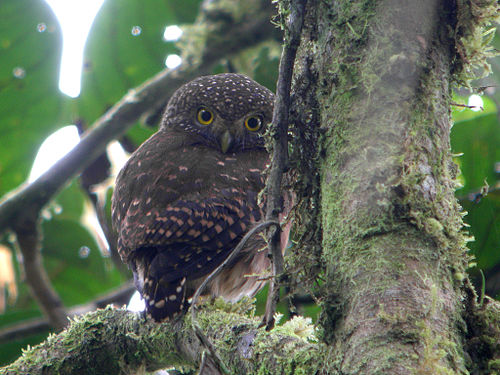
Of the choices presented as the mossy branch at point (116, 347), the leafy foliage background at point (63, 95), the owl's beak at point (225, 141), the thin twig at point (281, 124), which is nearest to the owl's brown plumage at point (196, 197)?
the owl's beak at point (225, 141)

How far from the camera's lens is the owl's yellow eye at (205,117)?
144 inches

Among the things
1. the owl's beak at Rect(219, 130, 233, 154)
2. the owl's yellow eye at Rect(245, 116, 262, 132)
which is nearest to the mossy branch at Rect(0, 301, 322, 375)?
the owl's beak at Rect(219, 130, 233, 154)

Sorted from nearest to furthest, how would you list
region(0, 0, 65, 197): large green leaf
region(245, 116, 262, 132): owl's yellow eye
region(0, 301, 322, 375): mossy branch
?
1. region(0, 301, 322, 375): mossy branch
2. region(245, 116, 262, 132): owl's yellow eye
3. region(0, 0, 65, 197): large green leaf

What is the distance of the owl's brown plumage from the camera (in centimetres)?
265

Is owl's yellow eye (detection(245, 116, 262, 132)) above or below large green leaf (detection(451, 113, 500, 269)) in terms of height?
above

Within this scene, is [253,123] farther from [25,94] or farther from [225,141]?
[25,94]

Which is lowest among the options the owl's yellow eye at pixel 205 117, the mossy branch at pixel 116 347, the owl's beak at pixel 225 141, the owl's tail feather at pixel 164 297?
the mossy branch at pixel 116 347

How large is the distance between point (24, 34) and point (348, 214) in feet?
14.2

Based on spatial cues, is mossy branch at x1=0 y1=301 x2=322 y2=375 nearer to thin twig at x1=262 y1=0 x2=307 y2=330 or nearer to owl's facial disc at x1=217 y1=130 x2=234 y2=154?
thin twig at x1=262 y1=0 x2=307 y2=330

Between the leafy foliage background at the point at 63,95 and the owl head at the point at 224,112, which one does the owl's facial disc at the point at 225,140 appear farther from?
the leafy foliage background at the point at 63,95

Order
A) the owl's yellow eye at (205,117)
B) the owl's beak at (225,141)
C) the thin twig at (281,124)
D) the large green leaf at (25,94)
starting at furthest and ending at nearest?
the large green leaf at (25,94)
the owl's yellow eye at (205,117)
the owl's beak at (225,141)
the thin twig at (281,124)

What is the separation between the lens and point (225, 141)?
3.43m

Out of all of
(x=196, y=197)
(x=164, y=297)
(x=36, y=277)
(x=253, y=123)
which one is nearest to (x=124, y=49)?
(x=253, y=123)

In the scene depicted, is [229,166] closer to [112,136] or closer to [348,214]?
[112,136]
